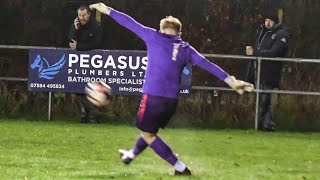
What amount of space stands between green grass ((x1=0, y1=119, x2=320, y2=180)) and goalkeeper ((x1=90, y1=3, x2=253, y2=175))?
441 mm

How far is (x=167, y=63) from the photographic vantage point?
8.57 m

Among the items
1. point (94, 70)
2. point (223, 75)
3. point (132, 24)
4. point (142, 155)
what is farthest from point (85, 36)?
point (223, 75)

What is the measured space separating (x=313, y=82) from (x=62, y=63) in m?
5.18

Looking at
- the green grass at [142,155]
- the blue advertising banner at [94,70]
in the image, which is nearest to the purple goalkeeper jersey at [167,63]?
the green grass at [142,155]

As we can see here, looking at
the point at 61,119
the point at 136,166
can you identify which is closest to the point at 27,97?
the point at 61,119

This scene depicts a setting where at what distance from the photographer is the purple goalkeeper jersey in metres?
8.54

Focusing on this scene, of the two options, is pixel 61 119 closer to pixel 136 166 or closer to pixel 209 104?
pixel 209 104

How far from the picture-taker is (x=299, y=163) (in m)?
10.5

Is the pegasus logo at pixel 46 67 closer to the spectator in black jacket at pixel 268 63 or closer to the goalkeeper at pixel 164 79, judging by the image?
the spectator in black jacket at pixel 268 63

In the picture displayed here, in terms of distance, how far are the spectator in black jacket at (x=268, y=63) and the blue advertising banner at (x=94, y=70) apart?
133cm

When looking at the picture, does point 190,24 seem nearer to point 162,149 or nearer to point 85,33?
point 85,33

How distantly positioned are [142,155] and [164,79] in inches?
89.0

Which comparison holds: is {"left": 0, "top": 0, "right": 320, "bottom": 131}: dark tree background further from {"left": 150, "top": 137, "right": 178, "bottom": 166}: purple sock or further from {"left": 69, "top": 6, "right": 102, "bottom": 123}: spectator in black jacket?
{"left": 150, "top": 137, "right": 178, "bottom": 166}: purple sock

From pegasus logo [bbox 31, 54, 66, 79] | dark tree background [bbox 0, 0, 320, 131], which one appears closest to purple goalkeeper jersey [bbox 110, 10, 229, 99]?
pegasus logo [bbox 31, 54, 66, 79]
